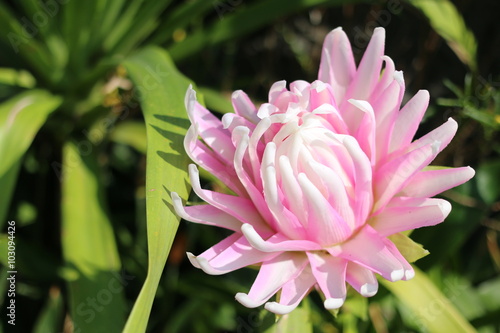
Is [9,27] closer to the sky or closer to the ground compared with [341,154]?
closer to the sky

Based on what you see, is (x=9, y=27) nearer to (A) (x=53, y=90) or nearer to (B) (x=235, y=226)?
(A) (x=53, y=90)

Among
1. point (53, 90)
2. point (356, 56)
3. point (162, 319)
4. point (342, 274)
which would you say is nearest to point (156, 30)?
point (53, 90)

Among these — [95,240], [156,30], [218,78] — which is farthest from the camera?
[218,78]

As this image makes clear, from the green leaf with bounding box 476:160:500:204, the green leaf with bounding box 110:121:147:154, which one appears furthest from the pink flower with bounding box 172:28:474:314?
the green leaf with bounding box 110:121:147:154

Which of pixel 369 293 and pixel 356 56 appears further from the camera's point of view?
pixel 356 56

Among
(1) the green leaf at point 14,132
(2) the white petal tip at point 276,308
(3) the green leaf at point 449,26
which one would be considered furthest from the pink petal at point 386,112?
(1) the green leaf at point 14,132

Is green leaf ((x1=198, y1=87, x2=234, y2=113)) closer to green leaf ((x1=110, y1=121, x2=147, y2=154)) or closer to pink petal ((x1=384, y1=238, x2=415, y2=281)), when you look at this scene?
green leaf ((x1=110, y1=121, x2=147, y2=154))

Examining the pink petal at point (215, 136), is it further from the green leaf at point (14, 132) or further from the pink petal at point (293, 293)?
the green leaf at point (14, 132)
